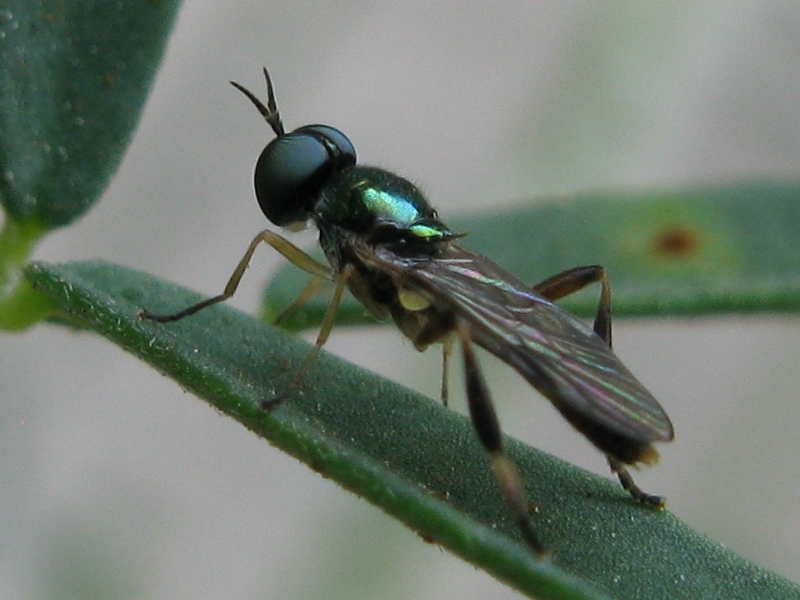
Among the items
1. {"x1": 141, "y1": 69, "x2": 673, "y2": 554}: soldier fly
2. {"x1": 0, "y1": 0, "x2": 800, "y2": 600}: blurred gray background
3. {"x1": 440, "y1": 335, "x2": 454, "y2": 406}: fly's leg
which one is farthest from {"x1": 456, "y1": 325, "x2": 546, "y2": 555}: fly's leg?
{"x1": 0, "y1": 0, "x2": 800, "y2": 600}: blurred gray background

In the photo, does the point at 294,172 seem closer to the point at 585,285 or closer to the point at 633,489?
the point at 585,285

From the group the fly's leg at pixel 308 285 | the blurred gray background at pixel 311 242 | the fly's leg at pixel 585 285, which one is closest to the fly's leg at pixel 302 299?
the fly's leg at pixel 308 285

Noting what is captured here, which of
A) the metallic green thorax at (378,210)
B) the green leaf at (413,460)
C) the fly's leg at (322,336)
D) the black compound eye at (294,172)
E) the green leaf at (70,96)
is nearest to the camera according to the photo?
the green leaf at (413,460)

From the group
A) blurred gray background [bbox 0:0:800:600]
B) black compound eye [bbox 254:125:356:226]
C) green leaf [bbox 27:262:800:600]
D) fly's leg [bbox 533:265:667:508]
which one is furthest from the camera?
blurred gray background [bbox 0:0:800:600]

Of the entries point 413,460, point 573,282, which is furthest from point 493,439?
point 573,282

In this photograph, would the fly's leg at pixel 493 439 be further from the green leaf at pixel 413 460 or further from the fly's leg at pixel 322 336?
the fly's leg at pixel 322 336

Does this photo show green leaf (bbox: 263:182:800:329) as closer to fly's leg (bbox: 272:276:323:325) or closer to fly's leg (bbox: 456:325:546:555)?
fly's leg (bbox: 272:276:323:325)
